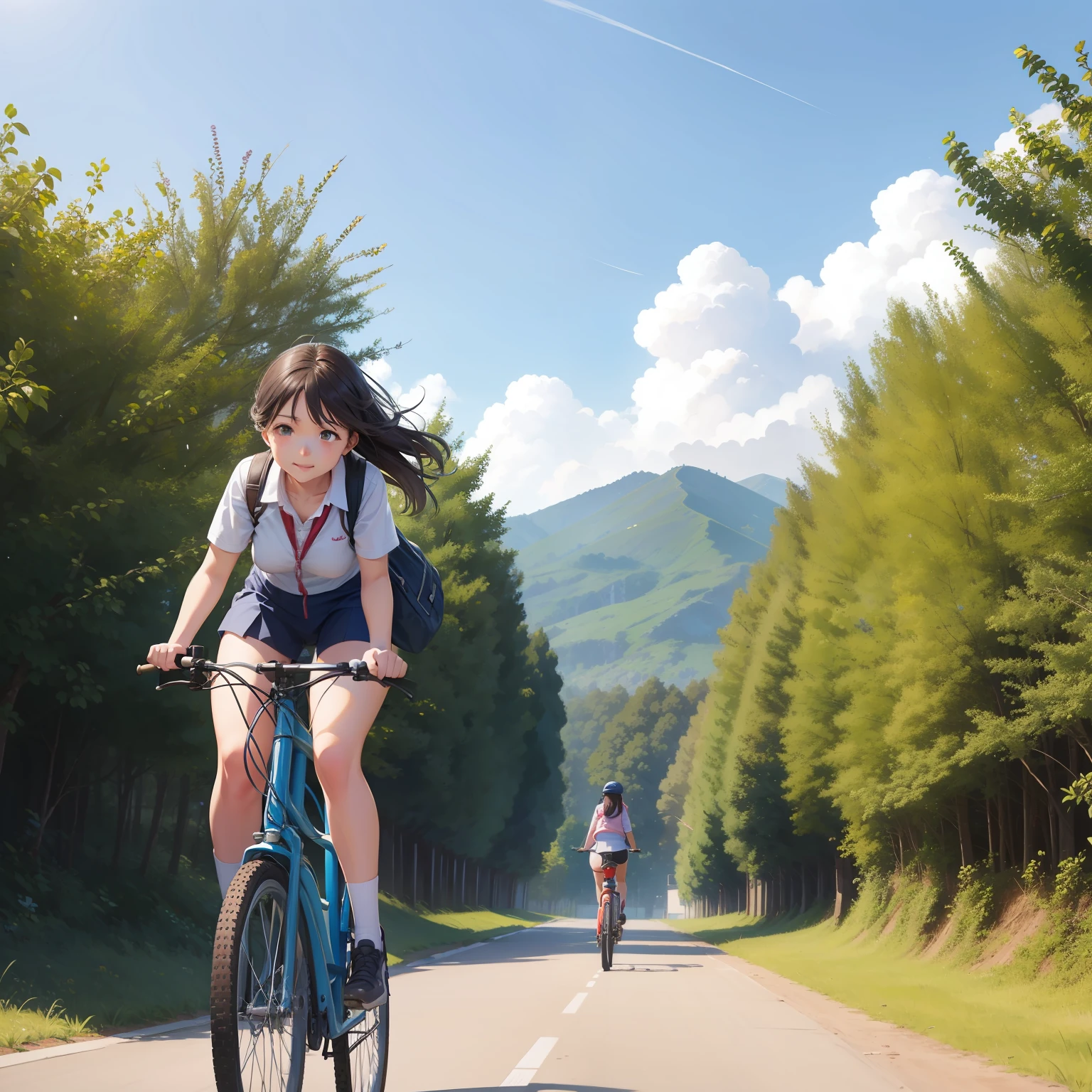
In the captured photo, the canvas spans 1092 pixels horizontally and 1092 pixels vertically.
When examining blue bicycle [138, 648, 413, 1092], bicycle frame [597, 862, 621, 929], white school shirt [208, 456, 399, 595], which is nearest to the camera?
blue bicycle [138, 648, 413, 1092]

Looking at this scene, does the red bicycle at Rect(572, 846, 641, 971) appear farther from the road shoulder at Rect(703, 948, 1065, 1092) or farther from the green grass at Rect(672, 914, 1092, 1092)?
the road shoulder at Rect(703, 948, 1065, 1092)

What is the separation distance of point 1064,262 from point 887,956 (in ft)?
55.1

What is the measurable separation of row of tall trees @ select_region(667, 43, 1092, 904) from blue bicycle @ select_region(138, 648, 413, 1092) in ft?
26.2

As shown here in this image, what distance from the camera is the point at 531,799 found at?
5934cm

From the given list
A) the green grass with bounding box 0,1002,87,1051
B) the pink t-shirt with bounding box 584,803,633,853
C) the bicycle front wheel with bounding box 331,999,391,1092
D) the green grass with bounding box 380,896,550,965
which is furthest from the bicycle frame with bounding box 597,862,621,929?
the bicycle front wheel with bounding box 331,999,391,1092

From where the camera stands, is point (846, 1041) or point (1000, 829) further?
point (1000, 829)

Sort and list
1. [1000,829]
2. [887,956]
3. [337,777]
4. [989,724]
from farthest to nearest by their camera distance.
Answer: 1. [887,956]
2. [1000,829]
3. [989,724]
4. [337,777]

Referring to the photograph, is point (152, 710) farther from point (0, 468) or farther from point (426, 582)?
point (426, 582)

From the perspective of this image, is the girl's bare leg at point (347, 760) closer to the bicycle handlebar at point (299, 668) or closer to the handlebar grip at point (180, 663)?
the bicycle handlebar at point (299, 668)

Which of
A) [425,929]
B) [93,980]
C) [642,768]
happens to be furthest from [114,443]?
[642,768]

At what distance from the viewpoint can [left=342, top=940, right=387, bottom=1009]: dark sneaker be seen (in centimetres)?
415

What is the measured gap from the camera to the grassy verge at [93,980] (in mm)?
7781

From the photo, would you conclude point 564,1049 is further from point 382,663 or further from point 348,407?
point 348,407

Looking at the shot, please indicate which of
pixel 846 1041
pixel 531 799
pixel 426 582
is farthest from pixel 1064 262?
pixel 531 799
